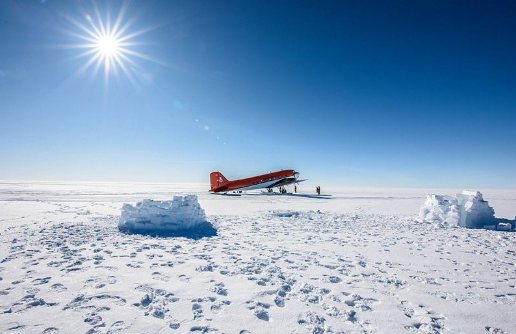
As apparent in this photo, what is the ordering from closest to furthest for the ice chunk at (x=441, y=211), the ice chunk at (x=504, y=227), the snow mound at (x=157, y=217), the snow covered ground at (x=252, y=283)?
the snow covered ground at (x=252, y=283) < the snow mound at (x=157, y=217) < the ice chunk at (x=504, y=227) < the ice chunk at (x=441, y=211)

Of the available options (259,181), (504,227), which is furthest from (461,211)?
(259,181)

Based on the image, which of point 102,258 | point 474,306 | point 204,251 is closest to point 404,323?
point 474,306

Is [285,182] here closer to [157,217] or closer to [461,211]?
[461,211]

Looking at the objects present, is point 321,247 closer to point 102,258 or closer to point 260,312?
point 260,312

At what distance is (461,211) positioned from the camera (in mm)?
12164

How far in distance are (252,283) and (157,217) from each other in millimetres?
6672

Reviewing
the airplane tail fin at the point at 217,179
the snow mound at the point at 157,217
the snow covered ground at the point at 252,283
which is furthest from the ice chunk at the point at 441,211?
the airplane tail fin at the point at 217,179

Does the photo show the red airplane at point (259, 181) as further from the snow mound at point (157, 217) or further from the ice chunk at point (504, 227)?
the snow mound at point (157, 217)

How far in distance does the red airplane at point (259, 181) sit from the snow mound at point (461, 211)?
86.5 ft

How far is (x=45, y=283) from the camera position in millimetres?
4633

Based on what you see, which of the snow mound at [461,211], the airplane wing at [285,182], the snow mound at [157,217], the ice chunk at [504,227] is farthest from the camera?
the airplane wing at [285,182]

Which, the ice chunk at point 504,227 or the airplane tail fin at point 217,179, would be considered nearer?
the ice chunk at point 504,227

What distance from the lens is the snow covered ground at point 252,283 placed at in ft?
11.4

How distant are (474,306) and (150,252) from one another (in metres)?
7.69
